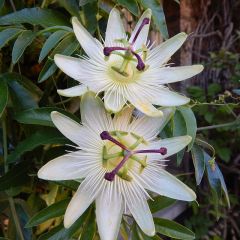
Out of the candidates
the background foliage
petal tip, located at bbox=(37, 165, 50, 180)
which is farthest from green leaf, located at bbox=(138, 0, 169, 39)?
petal tip, located at bbox=(37, 165, 50, 180)

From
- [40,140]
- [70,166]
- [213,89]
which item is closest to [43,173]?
[70,166]

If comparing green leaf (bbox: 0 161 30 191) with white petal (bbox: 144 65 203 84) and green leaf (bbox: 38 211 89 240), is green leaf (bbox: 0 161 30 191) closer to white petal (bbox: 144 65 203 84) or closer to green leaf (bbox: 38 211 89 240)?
green leaf (bbox: 38 211 89 240)

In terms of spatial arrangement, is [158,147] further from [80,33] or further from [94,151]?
[80,33]

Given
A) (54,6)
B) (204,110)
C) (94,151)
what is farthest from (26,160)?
(204,110)

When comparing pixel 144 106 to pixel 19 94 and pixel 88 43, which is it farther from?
pixel 19 94

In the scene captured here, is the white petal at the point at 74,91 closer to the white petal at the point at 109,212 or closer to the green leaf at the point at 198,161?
the white petal at the point at 109,212

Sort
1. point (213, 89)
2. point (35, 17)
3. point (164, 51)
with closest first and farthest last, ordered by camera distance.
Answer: point (164, 51)
point (35, 17)
point (213, 89)

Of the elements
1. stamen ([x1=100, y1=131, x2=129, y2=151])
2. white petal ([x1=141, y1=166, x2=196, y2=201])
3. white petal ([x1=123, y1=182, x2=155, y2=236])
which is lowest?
white petal ([x1=123, y1=182, x2=155, y2=236])
